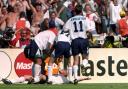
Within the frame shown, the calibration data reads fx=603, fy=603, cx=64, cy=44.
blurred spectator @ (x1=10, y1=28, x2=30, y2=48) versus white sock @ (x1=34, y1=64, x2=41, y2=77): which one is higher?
blurred spectator @ (x1=10, y1=28, x2=30, y2=48)

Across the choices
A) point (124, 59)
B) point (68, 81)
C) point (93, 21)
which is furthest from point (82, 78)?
point (93, 21)

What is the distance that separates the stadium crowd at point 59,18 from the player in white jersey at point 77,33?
5.79 feet

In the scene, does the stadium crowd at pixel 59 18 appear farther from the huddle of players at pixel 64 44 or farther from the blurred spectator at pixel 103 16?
the huddle of players at pixel 64 44

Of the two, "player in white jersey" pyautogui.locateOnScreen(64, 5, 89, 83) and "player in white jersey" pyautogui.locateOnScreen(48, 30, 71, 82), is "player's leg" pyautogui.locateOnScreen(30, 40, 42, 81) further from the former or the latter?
"player in white jersey" pyautogui.locateOnScreen(64, 5, 89, 83)

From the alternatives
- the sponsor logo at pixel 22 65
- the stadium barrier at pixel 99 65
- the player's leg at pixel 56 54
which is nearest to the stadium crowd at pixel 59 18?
the sponsor logo at pixel 22 65

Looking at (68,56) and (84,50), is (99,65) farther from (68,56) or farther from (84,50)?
(68,56)

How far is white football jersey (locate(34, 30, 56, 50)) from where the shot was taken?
53.9ft

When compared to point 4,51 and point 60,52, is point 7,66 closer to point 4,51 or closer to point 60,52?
point 4,51

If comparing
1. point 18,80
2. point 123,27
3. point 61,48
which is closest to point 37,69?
point 18,80

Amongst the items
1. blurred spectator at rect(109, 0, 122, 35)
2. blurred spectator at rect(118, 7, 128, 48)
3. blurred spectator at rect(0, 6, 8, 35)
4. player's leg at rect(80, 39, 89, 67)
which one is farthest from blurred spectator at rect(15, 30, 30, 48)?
blurred spectator at rect(109, 0, 122, 35)

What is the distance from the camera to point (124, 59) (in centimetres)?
1797

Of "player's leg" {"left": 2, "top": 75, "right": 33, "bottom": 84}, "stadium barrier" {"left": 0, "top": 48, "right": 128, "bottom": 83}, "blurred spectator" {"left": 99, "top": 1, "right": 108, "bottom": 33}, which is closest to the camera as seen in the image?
"player's leg" {"left": 2, "top": 75, "right": 33, "bottom": 84}

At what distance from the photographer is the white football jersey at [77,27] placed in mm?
16844

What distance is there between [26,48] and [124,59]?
303cm
